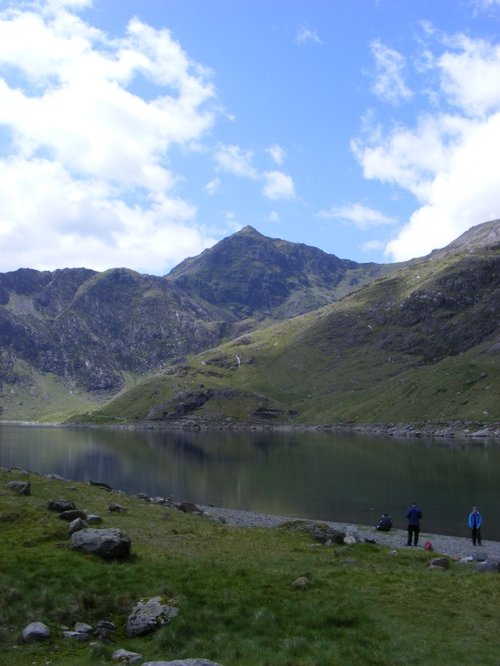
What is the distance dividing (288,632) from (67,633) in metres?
7.26

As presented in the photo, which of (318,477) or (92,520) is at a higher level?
(92,520)

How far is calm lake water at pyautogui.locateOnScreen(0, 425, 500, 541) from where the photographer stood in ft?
248

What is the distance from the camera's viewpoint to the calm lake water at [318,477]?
75.6 metres

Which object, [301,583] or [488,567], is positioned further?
[488,567]

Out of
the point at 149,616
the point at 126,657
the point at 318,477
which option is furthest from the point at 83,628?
the point at 318,477

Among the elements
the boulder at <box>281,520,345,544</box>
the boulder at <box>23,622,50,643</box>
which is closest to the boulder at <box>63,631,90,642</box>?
the boulder at <box>23,622,50,643</box>

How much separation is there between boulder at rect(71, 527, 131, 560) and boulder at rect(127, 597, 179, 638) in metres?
Result: 5.77

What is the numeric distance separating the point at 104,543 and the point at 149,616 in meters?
7.33

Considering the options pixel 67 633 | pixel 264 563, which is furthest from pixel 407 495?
pixel 67 633

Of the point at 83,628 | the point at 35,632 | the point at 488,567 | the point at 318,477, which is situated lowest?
the point at 318,477

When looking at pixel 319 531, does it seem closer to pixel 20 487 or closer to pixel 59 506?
pixel 59 506

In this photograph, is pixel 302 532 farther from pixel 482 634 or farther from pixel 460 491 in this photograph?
pixel 460 491

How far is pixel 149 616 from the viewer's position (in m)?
20.1

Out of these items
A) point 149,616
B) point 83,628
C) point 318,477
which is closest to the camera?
point 83,628
